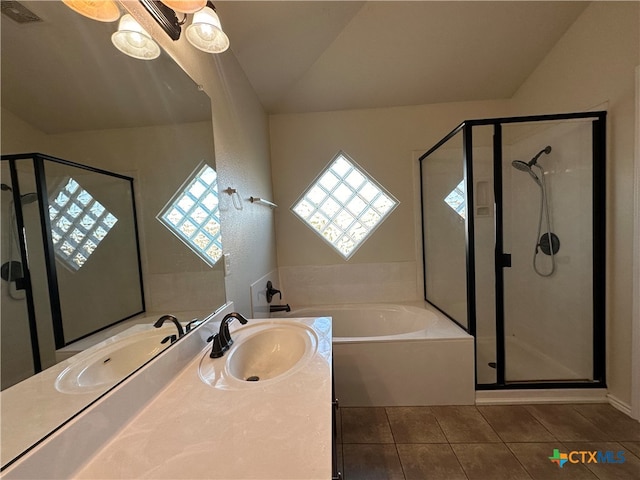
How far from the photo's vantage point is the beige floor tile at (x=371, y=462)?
1.31 metres

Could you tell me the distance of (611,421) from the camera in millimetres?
1578

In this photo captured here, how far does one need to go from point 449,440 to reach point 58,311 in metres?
1.93

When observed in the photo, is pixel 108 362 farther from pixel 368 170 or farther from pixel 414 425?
pixel 368 170

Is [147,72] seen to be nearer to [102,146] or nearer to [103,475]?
[102,146]

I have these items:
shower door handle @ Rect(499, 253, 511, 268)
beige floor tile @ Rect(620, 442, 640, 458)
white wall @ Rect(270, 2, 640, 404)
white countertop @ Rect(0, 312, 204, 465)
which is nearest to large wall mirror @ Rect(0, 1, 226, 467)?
white countertop @ Rect(0, 312, 204, 465)

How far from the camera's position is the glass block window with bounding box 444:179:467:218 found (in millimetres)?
1972

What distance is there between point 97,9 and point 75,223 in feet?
2.15

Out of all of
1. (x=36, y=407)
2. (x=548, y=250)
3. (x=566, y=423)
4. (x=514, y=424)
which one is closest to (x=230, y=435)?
(x=36, y=407)

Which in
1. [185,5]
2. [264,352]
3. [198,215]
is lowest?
[264,352]

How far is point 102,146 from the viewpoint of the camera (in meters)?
0.73

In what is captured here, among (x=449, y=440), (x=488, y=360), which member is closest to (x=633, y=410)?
(x=488, y=360)

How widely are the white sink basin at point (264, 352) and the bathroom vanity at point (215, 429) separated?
2cm

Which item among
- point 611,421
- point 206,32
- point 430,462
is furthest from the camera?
point 611,421

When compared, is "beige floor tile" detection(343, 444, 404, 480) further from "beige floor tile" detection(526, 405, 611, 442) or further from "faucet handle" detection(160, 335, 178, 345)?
"faucet handle" detection(160, 335, 178, 345)
